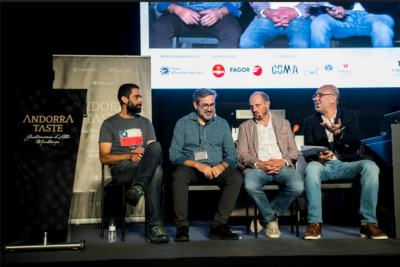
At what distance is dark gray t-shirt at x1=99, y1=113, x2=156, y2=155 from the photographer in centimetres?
277

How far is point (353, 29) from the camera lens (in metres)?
4.16

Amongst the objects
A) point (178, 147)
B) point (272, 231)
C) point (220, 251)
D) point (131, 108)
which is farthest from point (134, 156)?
point (272, 231)

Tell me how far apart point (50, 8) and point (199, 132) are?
2.71 meters

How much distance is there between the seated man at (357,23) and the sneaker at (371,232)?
235cm

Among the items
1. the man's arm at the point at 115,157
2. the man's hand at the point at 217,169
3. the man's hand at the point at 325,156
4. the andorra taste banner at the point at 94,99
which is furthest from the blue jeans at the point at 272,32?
the man's arm at the point at 115,157

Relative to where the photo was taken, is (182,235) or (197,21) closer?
(182,235)

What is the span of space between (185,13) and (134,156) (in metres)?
2.17

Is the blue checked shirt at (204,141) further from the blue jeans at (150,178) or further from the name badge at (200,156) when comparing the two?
the blue jeans at (150,178)

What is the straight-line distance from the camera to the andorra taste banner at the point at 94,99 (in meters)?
3.56

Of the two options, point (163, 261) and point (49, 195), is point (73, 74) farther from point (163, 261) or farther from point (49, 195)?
point (163, 261)

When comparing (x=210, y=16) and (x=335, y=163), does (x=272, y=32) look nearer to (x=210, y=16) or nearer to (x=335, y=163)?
(x=210, y=16)

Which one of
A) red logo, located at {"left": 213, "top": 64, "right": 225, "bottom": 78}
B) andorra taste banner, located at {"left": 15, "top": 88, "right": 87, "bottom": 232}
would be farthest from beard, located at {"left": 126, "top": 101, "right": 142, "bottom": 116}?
red logo, located at {"left": 213, "top": 64, "right": 225, "bottom": 78}

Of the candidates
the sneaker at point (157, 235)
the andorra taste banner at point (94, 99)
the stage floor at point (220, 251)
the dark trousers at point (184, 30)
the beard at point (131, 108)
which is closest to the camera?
the stage floor at point (220, 251)

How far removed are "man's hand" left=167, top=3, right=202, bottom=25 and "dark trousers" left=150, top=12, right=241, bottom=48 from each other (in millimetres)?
39
